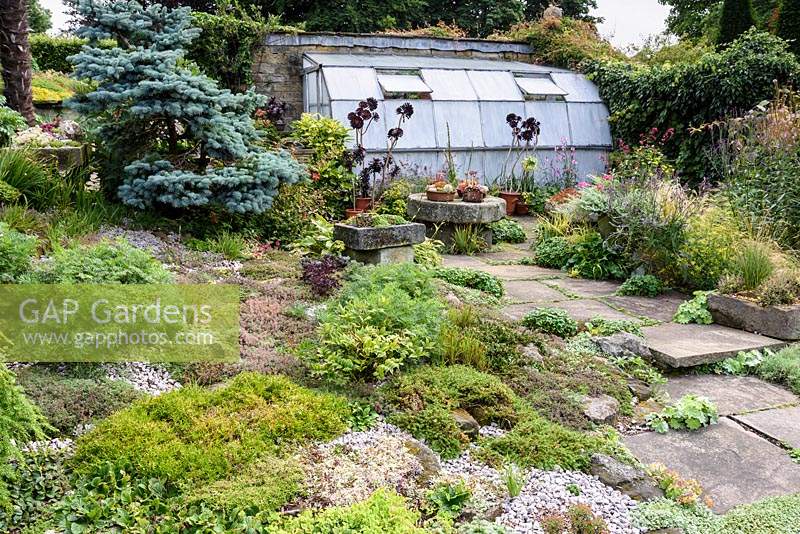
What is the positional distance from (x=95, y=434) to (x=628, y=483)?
2.50 m

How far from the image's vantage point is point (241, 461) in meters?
3.04

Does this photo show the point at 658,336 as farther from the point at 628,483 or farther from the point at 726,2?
the point at 726,2

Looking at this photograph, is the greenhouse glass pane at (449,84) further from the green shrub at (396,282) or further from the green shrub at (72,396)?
the green shrub at (72,396)

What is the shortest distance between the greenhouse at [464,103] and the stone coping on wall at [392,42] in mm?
430

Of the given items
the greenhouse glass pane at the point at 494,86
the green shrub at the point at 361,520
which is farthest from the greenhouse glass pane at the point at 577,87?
the green shrub at the point at 361,520

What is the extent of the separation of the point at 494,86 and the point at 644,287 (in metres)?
6.71

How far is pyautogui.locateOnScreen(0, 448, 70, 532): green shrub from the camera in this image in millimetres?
2600

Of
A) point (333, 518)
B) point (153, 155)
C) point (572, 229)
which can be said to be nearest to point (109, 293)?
point (333, 518)

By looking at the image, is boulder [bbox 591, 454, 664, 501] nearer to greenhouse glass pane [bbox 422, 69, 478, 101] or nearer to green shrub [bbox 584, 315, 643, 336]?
green shrub [bbox 584, 315, 643, 336]

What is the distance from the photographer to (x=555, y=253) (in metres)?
8.20

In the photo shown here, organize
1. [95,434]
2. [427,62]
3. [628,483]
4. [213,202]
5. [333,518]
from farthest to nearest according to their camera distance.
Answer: [427,62], [213,202], [628,483], [95,434], [333,518]

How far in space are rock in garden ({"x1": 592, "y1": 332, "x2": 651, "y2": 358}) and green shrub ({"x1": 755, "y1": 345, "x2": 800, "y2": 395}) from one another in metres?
0.85

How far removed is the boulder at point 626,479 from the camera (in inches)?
129

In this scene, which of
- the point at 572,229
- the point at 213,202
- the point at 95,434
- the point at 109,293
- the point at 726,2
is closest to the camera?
the point at 95,434
